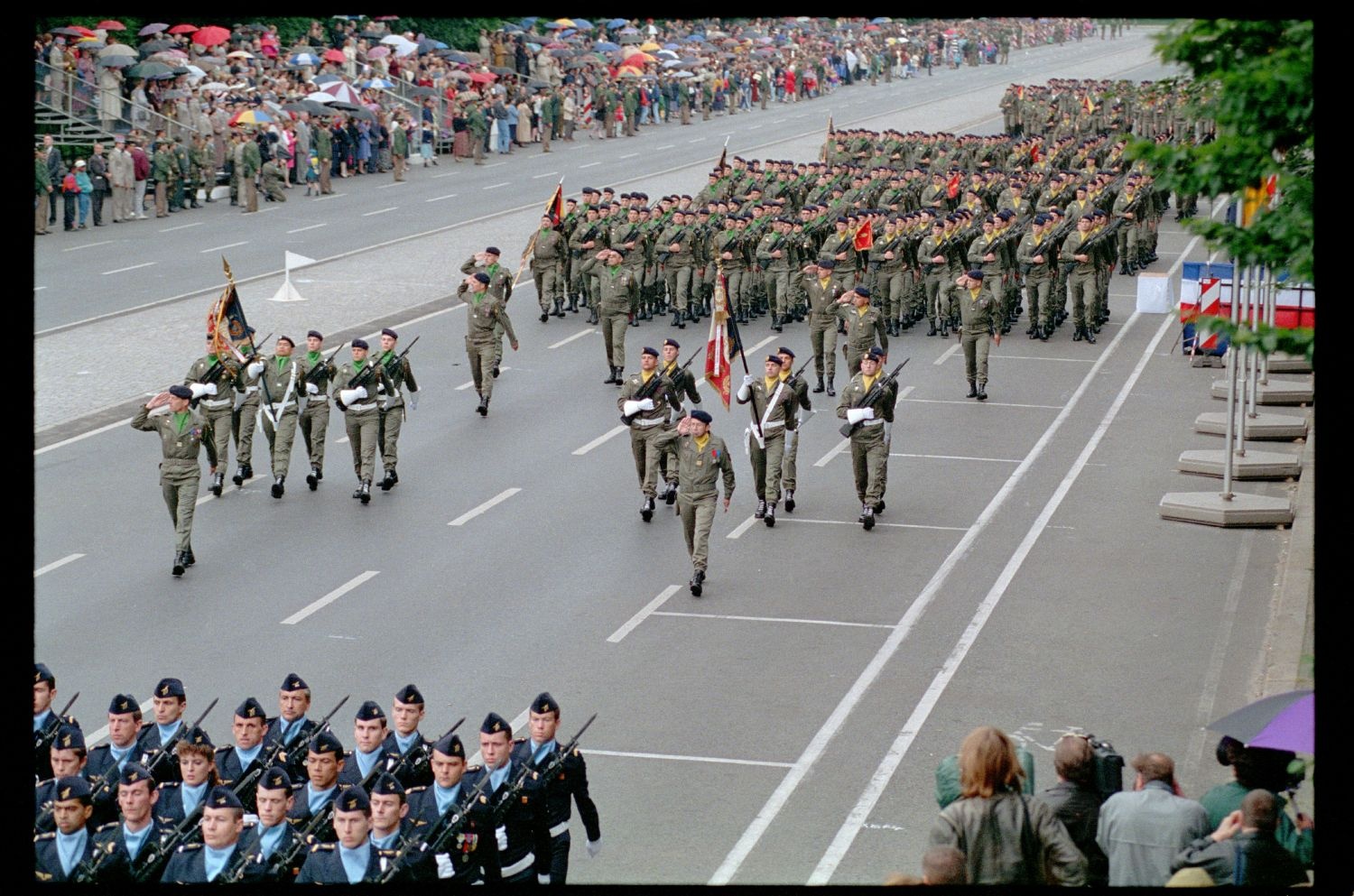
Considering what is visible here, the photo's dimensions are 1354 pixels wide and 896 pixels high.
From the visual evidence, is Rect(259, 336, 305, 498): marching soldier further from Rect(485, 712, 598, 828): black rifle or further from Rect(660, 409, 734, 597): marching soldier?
Rect(485, 712, 598, 828): black rifle

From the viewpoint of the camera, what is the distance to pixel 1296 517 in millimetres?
20484

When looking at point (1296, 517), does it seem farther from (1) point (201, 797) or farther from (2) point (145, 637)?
(1) point (201, 797)

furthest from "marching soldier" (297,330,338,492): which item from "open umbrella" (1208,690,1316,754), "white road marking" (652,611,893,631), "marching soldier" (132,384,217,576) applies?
"open umbrella" (1208,690,1316,754)

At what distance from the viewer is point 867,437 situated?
20094 millimetres

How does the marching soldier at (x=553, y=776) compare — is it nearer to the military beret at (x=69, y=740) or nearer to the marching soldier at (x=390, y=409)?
the military beret at (x=69, y=740)

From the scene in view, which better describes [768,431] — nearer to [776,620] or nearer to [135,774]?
[776,620]

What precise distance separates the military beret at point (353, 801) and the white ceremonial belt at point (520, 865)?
3.45 feet

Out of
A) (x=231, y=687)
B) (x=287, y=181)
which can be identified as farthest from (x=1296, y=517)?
(x=287, y=181)

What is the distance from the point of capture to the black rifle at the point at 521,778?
A: 428 inches

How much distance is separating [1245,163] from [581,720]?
6.90 m

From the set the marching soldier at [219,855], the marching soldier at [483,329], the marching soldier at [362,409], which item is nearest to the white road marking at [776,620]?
the marching soldier at [362,409]

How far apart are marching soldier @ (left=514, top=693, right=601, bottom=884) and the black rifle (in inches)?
0.9

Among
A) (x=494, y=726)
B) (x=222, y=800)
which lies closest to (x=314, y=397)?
(x=494, y=726)

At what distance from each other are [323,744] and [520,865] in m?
1.22
